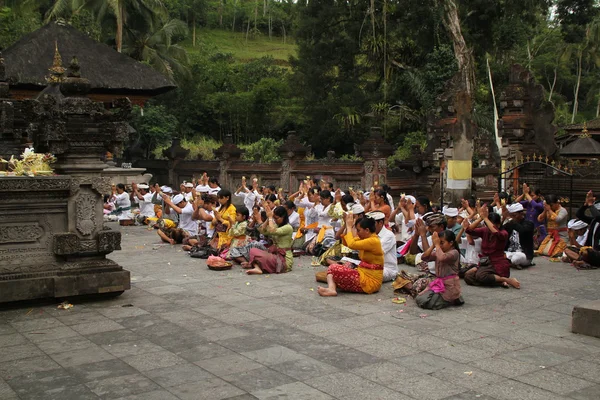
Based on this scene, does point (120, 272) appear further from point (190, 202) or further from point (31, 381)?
point (190, 202)

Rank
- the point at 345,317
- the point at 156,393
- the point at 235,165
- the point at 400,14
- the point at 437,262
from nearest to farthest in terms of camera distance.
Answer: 1. the point at 156,393
2. the point at 345,317
3. the point at 437,262
4. the point at 235,165
5. the point at 400,14

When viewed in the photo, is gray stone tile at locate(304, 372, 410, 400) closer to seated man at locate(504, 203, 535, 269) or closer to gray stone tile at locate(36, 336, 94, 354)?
gray stone tile at locate(36, 336, 94, 354)

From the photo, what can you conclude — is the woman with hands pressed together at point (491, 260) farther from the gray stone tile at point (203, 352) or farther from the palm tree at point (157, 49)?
the palm tree at point (157, 49)

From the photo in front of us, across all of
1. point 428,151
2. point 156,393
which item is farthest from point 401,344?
point 428,151

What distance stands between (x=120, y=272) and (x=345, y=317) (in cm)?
333

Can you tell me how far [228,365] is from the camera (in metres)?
6.48

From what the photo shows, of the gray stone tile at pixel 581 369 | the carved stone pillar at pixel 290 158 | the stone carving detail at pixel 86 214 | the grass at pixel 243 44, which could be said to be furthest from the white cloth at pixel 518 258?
the grass at pixel 243 44

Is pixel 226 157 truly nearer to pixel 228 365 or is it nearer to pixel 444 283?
pixel 444 283

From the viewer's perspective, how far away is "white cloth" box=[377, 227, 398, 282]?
10505 mm

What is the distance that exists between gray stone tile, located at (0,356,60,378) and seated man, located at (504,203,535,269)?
832 cm

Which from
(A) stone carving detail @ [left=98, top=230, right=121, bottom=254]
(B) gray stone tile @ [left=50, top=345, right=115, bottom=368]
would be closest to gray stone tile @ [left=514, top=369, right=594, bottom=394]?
(B) gray stone tile @ [left=50, top=345, right=115, bottom=368]

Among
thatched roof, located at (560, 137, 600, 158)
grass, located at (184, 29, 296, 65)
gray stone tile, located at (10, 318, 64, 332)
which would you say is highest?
grass, located at (184, 29, 296, 65)

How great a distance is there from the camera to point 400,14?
35.7 metres

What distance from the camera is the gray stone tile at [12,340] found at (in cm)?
724
